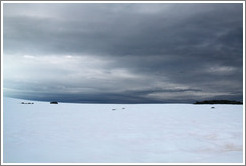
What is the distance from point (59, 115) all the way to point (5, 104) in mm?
4524

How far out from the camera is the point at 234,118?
606 inches

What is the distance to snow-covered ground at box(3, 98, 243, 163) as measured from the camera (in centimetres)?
815

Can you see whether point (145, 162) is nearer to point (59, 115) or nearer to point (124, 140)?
point (124, 140)

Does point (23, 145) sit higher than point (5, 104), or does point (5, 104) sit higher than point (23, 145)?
point (5, 104)

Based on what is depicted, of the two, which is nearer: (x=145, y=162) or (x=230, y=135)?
(x=145, y=162)

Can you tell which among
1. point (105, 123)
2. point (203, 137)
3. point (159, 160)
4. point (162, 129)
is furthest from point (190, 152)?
point (105, 123)

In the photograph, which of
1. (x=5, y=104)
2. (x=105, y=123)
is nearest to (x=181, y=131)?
(x=105, y=123)

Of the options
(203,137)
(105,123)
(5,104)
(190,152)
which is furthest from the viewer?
(5,104)

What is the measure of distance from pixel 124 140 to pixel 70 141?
2.22 m

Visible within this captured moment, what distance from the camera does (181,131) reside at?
11961 mm

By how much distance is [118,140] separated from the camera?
33.4ft

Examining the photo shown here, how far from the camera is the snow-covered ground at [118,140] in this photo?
321 inches

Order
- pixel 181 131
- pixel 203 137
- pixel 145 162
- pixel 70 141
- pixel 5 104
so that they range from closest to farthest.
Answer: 1. pixel 145 162
2. pixel 70 141
3. pixel 203 137
4. pixel 181 131
5. pixel 5 104

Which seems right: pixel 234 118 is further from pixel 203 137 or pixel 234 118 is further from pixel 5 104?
pixel 5 104
